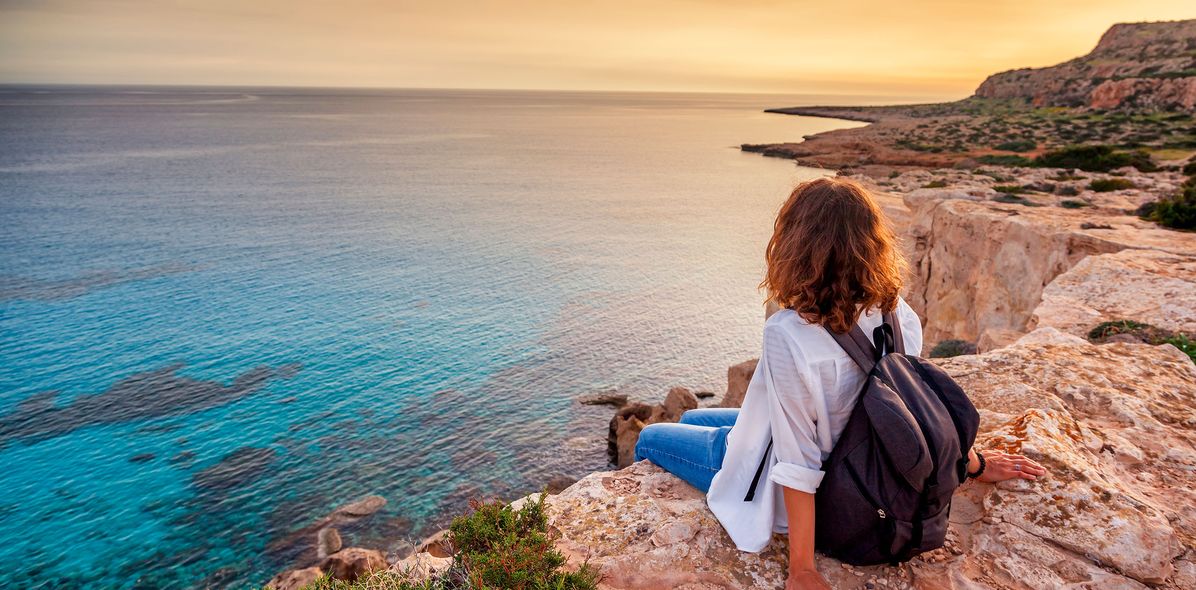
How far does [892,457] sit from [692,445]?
6.71ft

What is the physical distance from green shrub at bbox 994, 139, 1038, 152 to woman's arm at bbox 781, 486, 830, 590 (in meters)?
67.7

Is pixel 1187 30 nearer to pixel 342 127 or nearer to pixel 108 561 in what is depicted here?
pixel 108 561

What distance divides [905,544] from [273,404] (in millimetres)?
24356

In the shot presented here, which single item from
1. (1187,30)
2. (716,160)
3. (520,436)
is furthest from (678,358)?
(1187,30)

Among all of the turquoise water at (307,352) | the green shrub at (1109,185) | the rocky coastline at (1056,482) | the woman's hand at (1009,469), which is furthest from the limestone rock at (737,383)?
the woman's hand at (1009,469)

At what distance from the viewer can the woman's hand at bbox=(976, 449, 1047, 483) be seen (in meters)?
4.71

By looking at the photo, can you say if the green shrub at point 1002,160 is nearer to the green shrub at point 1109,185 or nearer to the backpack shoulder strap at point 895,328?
the green shrub at point 1109,185

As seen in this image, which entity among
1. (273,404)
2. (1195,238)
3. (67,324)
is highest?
(1195,238)

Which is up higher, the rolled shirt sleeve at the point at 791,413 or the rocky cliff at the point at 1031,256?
the rolled shirt sleeve at the point at 791,413

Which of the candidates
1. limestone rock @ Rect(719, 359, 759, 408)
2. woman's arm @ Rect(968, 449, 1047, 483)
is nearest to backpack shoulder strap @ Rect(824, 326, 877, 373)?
woman's arm @ Rect(968, 449, 1047, 483)

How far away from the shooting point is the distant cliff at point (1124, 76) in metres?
72.5

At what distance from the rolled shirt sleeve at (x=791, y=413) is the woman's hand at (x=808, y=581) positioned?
1.79ft

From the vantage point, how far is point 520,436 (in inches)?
846

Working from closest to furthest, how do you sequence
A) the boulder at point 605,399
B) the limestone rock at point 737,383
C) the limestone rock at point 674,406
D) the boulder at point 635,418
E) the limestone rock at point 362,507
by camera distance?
the limestone rock at point 362,507
the boulder at point 635,418
the limestone rock at point 674,406
the limestone rock at point 737,383
the boulder at point 605,399
